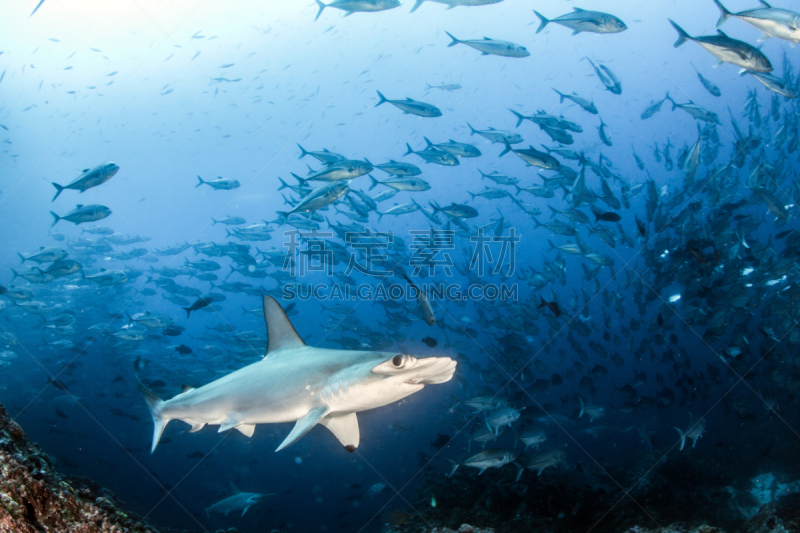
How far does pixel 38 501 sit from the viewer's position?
162 cm

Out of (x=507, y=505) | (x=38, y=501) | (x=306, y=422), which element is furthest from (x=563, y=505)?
(x=38, y=501)

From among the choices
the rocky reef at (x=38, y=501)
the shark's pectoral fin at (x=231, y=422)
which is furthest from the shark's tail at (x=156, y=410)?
the rocky reef at (x=38, y=501)

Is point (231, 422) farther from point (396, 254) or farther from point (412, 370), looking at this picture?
point (396, 254)

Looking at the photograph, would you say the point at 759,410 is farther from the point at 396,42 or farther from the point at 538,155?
the point at 396,42

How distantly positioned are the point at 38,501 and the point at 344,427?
2.26m

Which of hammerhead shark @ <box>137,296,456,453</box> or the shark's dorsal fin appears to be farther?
the shark's dorsal fin

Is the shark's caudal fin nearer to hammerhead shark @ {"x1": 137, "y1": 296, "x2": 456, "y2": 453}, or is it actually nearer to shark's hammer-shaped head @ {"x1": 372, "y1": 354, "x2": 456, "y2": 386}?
hammerhead shark @ {"x1": 137, "y1": 296, "x2": 456, "y2": 453}

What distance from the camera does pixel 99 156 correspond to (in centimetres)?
5744

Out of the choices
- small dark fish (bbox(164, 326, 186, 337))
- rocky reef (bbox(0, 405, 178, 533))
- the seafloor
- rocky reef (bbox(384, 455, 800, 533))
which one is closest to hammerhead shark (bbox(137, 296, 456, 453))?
the seafloor

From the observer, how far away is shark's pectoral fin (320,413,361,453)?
348cm

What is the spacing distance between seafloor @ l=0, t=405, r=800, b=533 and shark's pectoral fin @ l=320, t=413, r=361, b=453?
4.62ft

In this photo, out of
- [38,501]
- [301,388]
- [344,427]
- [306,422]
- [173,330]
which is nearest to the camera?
[38,501]

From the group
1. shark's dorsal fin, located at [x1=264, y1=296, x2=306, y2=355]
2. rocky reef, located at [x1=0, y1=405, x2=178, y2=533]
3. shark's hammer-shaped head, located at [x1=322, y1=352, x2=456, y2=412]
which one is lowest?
shark's dorsal fin, located at [x1=264, y1=296, x2=306, y2=355]

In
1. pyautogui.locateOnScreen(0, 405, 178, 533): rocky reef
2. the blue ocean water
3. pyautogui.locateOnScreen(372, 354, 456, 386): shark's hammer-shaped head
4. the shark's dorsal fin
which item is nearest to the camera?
pyautogui.locateOnScreen(0, 405, 178, 533): rocky reef
